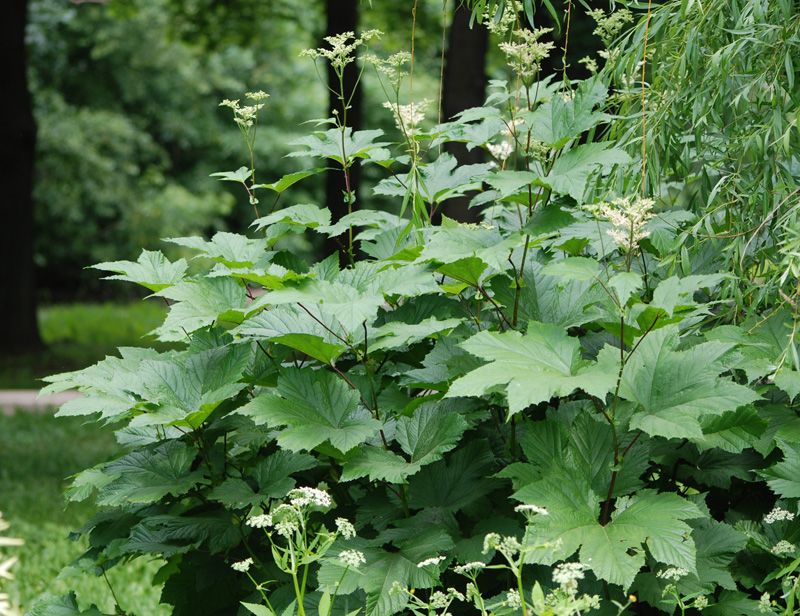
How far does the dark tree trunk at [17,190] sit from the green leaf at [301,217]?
9.80 metres

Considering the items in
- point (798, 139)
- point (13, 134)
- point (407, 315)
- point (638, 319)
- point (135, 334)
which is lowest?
point (135, 334)

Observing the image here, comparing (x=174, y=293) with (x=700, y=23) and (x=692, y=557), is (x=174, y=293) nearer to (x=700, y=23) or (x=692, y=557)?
(x=692, y=557)

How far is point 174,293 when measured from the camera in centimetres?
228

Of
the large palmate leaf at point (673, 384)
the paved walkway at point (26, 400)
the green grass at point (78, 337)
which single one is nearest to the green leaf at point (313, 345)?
the large palmate leaf at point (673, 384)

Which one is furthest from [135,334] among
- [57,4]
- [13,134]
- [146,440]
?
[146,440]

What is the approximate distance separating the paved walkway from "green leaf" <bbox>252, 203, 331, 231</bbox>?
6.69 m

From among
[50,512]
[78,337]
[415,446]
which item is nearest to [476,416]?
[415,446]

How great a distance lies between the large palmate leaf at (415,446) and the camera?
196 centimetres

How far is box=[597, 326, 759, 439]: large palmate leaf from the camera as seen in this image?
1.83 meters

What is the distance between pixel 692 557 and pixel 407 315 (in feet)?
3.27

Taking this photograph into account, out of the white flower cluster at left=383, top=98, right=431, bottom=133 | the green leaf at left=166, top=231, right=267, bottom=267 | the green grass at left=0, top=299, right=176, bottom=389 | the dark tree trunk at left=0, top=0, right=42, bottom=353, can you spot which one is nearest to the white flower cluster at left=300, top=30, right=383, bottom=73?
the white flower cluster at left=383, top=98, right=431, bottom=133

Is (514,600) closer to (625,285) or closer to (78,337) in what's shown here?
(625,285)

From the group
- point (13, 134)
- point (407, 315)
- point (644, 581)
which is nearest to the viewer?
point (644, 581)

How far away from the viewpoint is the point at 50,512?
532 cm
